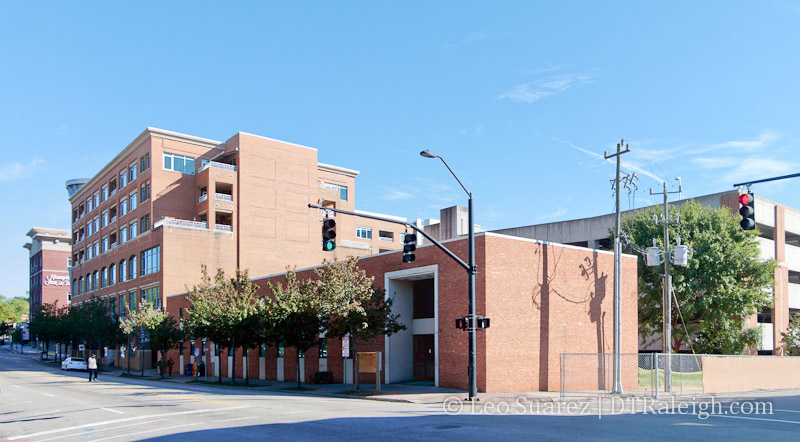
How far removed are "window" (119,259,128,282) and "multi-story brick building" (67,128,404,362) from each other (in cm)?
12

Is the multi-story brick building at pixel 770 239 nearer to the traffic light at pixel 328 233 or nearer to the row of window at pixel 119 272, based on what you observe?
the traffic light at pixel 328 233

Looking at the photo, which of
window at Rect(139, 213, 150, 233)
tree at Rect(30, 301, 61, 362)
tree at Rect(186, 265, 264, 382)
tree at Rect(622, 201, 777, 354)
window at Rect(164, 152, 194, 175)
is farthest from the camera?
tree at Rect(30, 301, 61, 362)

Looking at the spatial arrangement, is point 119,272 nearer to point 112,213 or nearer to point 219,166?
point 112,213

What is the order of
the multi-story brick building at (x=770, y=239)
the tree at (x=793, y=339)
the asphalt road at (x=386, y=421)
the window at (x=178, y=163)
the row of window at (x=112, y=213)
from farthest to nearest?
the row of window at (x=112, y=213), the window at (x=178, y=163), the multi-story brick building at (x=770, y=239), the tree at (x=793, y=339), the asphalt road at (x=386, y=421)

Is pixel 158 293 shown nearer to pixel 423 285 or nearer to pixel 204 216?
pixel 204 216

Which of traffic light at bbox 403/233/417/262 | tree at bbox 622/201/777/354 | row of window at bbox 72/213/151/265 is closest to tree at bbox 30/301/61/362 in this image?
row of window at bbox 72/213/151/265

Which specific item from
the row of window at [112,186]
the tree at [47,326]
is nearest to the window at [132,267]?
the row of window at [112,186]

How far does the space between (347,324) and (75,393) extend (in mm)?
13729

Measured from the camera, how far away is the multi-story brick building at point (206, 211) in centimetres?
6644

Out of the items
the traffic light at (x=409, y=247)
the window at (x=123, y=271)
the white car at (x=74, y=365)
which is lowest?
the white car at (x=74, y=365)

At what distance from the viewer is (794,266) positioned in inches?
Result: 2311

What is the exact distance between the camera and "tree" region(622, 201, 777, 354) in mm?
43781

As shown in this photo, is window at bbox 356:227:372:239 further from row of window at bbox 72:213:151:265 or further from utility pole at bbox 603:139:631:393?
utility pole at bbox 603:139:631:393

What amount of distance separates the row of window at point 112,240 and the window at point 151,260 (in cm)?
293
